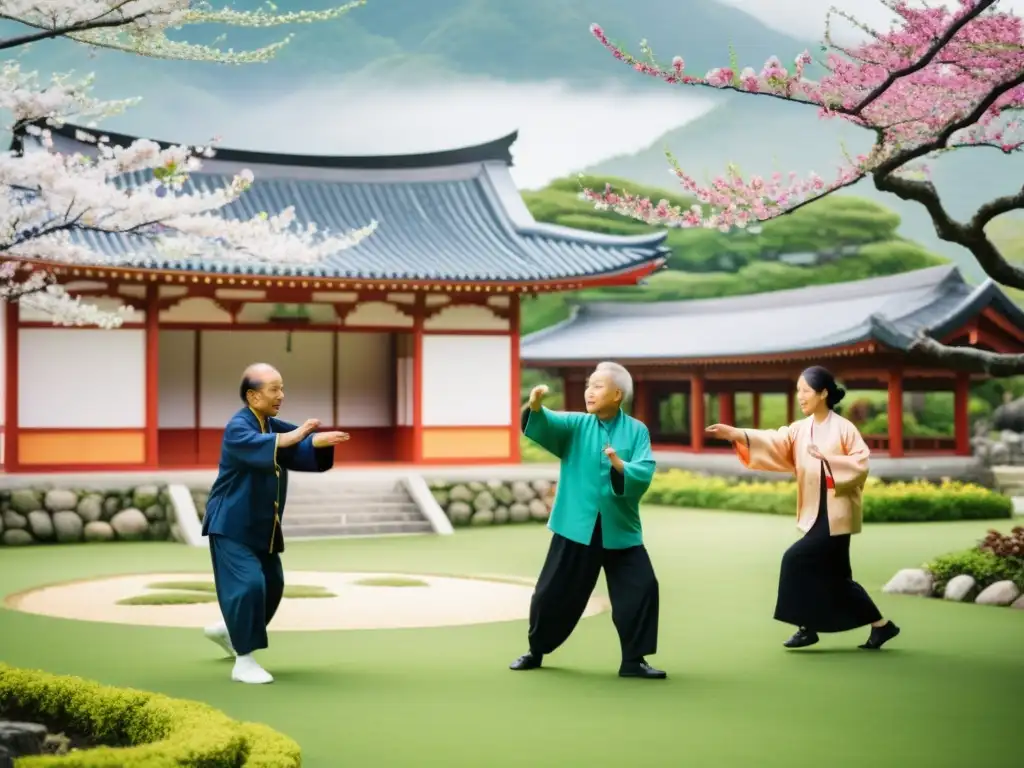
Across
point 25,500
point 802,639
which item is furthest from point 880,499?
point 802,639

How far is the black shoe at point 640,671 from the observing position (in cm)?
809

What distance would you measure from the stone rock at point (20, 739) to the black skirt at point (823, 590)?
507cm

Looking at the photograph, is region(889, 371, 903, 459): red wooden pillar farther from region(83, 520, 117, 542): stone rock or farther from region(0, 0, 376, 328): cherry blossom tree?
region(83, 520, 117, 542): stone rock

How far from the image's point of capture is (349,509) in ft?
64.8

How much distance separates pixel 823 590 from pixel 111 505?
12.3m

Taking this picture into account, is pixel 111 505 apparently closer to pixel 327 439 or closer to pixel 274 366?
pixel 274 366

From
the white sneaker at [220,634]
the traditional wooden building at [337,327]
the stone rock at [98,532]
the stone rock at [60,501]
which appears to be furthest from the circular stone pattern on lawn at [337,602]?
the traditional wooden building at [337,327]

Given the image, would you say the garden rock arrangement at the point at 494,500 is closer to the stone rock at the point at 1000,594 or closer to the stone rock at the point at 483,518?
the stone rock at the point at 483,518

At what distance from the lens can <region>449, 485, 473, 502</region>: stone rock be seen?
820 inches

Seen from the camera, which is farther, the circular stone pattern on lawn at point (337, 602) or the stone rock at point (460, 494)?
the stone rock at point (460, 494)

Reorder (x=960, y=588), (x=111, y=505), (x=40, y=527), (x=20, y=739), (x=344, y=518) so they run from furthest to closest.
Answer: (x=344, y=518)
(x=111, y=505)
(x=40, y=527)
(x=960, y=588)
(x=20, y=739)

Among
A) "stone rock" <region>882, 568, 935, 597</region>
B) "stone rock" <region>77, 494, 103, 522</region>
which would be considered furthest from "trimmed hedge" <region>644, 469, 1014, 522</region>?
"stone rock" <region>77, 494, 103, 522</region>

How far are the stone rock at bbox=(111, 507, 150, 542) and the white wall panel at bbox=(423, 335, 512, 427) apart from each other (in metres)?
4.87

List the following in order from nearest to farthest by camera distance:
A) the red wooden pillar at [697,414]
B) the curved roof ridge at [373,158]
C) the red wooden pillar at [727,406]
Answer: the curved roof ridge at [373,158] → the red wooden pillar at [697,414] → the red wooden pillar at [727,406]
